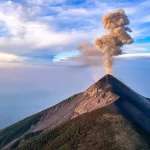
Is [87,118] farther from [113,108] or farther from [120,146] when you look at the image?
[120,146]

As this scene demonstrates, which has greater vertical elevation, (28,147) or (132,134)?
(132,134)

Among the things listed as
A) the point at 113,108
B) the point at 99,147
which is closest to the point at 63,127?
the point at 113,108

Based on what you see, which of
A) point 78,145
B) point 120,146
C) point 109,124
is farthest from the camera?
point 109,124

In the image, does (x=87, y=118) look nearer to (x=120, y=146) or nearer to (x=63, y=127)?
(x=63, y=127)

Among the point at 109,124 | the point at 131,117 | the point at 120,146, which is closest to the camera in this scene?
the point at 120,146

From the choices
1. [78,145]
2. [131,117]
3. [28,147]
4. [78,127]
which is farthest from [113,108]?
[28,147]

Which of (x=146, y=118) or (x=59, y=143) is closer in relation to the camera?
(x=59, y=143)

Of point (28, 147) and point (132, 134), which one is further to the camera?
point (28, 147)

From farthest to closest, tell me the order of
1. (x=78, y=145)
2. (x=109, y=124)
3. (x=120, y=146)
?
(x=109, y=124), (x=78, y=145), (x=120, y=146)

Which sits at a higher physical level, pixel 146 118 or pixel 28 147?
pixel 146 118
